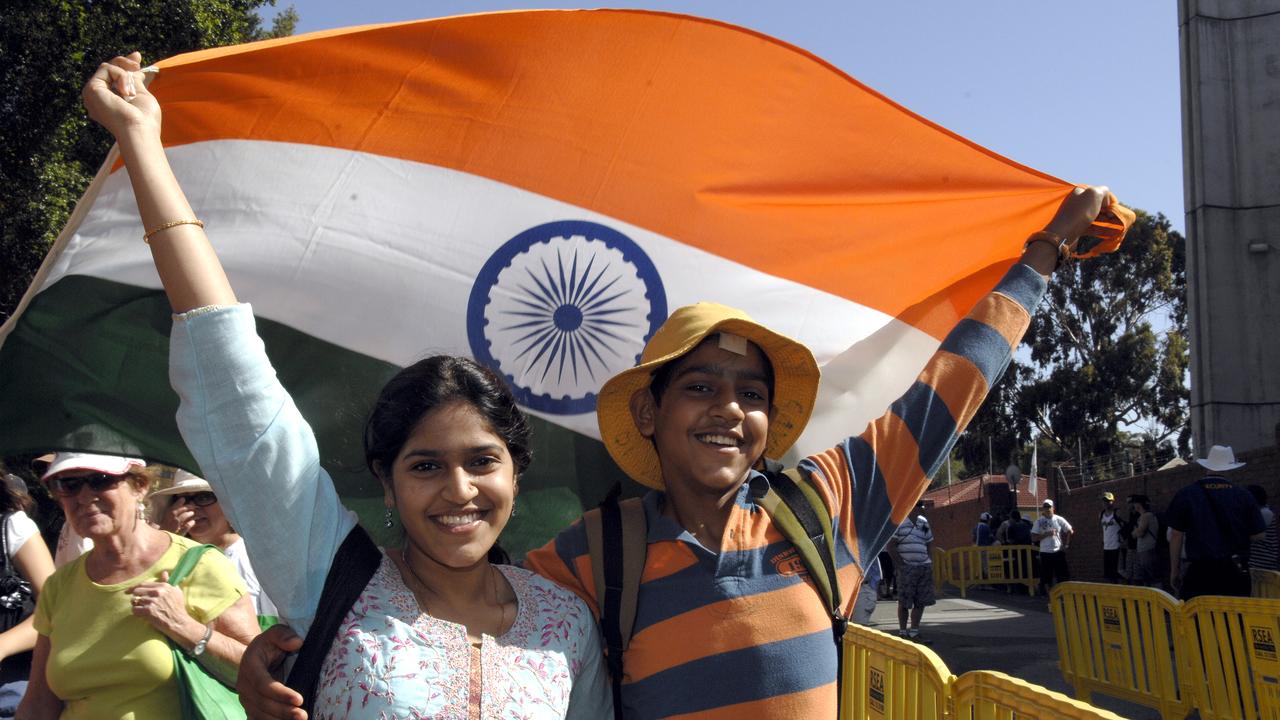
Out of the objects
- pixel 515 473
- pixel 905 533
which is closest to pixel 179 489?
pixel 515 473

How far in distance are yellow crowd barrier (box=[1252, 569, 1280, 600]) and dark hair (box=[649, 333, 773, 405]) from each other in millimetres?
7526

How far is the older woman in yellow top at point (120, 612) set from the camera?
3.29 metres

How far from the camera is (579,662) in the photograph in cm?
210

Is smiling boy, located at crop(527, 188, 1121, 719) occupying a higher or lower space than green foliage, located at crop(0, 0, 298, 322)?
lower

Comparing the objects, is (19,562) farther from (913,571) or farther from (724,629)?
(913,571)

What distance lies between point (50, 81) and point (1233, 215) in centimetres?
1765

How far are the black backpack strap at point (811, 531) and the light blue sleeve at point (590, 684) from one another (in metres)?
0.48

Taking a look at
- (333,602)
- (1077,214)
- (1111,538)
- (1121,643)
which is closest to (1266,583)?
(1121,643)

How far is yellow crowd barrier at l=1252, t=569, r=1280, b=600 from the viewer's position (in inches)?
337

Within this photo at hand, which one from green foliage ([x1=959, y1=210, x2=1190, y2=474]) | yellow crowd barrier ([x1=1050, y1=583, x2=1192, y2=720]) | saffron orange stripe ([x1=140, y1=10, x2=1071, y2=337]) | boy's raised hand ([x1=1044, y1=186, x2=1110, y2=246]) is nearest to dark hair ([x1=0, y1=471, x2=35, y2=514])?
saffron orange stripe ([x1=140, y1=10, x2=1071, y2=337])

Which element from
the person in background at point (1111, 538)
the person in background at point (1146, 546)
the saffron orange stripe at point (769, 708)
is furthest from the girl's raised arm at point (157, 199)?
the person in background at point (1111, 538)

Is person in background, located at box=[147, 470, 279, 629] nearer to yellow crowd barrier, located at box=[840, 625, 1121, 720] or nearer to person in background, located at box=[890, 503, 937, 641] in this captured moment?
yellow crowd barrier, located at box=[840, 625, 1121, 720]

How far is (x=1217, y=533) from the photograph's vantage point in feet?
28.1

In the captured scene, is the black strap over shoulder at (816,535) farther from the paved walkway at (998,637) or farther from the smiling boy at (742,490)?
the paved walkway at (998,637)
